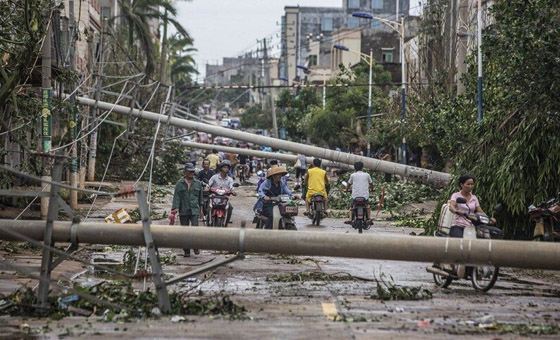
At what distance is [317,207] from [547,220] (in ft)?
35.0

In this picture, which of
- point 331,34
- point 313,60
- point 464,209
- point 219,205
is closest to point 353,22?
point 313,60

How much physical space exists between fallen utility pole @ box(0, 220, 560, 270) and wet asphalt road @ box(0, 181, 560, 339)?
66 centimetres

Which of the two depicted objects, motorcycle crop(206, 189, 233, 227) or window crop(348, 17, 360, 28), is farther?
window crop(348, 17, 360, 28)

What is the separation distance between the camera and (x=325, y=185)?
2811cm

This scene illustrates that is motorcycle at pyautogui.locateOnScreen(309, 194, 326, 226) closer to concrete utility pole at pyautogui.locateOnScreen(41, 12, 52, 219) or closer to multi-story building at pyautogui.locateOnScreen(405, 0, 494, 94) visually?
concrete utility pole at pyautogui.locateOnScreen(41, 12, 52, 219)

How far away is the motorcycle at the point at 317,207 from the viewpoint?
2767 centimetres

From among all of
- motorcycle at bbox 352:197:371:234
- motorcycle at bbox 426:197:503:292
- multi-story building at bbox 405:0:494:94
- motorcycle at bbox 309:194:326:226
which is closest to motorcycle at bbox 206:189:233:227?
motorcycle at bbox 352:197:371:234

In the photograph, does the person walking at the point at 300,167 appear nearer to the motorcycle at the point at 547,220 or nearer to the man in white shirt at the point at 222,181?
the man in white shirt at the point at 222,181

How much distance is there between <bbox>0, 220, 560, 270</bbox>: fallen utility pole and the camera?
1201cm

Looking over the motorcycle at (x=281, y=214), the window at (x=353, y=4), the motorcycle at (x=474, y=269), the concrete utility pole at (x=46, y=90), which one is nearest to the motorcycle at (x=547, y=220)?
the motorcycle at (x=474, y=269)

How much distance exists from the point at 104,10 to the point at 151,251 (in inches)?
2633

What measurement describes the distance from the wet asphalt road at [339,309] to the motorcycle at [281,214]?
3.75 meters

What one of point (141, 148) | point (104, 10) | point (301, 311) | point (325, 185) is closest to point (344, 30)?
point (104, 10)

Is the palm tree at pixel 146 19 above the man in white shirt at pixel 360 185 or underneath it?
above
